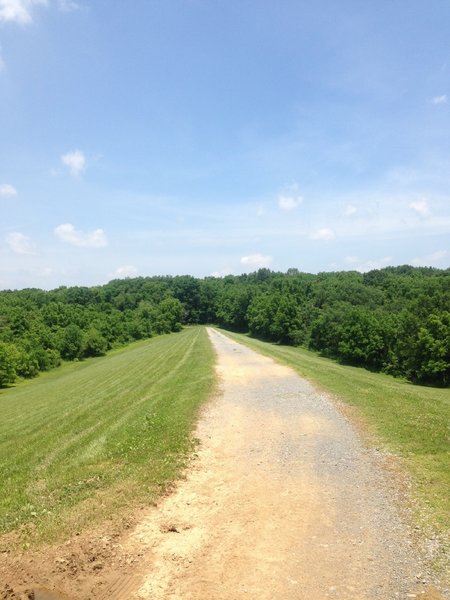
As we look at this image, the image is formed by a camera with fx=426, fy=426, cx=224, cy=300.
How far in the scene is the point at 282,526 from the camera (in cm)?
675

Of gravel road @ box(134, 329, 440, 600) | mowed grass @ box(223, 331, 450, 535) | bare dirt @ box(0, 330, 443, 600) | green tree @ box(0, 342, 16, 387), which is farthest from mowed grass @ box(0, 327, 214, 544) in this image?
green tree @ box(0, 342, 16, 387)

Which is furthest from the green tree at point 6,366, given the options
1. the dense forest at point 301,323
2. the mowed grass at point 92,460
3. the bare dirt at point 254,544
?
the bare dirt at point 254,544

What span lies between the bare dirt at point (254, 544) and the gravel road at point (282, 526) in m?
0.02

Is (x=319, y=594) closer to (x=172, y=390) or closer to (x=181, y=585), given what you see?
(x=181, y=585)

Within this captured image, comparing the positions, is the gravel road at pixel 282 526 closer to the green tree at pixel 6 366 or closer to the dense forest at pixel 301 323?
the dense forest at pixel 301 323

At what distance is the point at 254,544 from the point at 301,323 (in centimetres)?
7226

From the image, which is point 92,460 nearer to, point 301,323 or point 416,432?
point 416,432

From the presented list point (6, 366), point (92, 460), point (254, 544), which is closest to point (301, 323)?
point (6, 366)

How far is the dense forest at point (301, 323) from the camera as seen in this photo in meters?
48.6

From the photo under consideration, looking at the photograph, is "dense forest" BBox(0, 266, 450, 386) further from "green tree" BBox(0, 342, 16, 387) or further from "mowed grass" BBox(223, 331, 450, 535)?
"mowed grass" BBox(223, 331, 450, 535)

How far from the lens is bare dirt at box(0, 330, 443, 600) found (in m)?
5.46

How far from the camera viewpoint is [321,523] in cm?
677

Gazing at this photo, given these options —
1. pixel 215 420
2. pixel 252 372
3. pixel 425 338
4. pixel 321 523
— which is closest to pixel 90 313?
pixel 425 338

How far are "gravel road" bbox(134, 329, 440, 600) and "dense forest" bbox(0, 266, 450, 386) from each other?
129 feet
